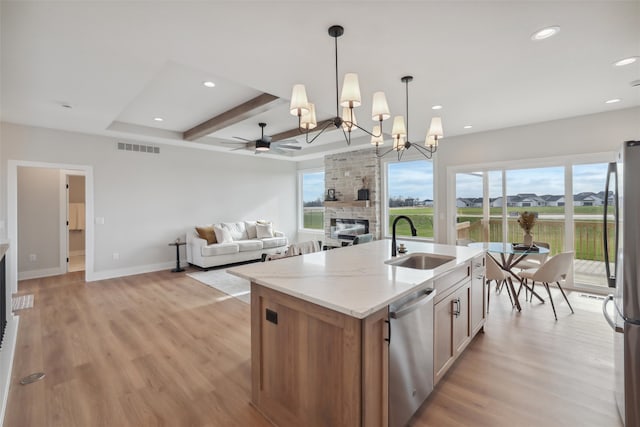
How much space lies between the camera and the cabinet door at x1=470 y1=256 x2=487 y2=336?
264cm

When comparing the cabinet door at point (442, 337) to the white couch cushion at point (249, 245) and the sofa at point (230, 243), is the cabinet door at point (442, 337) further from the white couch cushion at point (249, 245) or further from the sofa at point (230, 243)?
the white couch cushion at point (249, 245)

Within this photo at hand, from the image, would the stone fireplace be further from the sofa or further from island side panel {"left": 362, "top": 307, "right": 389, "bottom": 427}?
island side panel {"left": 362, "top": 307, "right": 389, "bottom": 427}

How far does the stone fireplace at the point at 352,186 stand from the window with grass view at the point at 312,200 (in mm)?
692

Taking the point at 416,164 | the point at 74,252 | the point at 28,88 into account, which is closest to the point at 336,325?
the point at 28,88

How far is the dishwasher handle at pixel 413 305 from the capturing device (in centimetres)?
151

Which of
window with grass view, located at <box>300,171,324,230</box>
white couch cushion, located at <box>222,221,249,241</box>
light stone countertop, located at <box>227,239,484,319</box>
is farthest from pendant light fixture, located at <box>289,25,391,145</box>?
window with grass view, located at <box>300,171,324,230</box>

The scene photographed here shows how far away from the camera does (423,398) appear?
6.09ft

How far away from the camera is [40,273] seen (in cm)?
550

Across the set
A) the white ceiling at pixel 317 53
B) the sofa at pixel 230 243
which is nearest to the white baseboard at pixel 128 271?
the sofa at pixel 230 243

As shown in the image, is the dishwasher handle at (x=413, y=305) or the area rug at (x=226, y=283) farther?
the area rug at (x=226, y=283)

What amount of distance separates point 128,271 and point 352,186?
5139mm

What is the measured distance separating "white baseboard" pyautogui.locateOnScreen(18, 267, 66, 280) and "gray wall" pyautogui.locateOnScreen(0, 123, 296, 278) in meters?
0.53

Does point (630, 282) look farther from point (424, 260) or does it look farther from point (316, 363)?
point (316, 363)

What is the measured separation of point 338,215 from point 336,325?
20.1 feet
